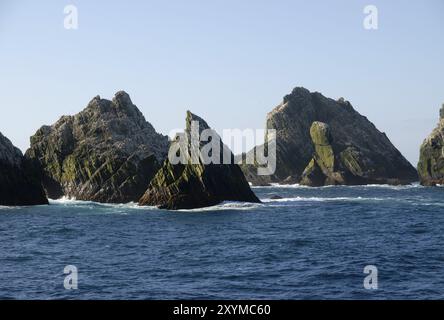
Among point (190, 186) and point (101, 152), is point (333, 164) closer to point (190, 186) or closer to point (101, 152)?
point (101, 152)

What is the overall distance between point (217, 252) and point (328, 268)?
11.6m

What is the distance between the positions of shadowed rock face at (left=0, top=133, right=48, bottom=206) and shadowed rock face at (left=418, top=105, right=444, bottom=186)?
106 meters

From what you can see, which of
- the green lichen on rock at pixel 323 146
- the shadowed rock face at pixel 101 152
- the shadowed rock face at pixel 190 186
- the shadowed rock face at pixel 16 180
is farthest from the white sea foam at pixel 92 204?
the green lichen on rock at pixel 323 146

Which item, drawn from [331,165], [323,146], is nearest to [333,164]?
[331,165]

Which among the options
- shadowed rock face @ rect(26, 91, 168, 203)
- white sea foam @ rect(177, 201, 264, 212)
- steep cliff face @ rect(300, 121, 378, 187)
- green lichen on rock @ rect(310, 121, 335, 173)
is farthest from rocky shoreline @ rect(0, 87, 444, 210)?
green lichen on rock @ rect(310, 121, 335, 173)

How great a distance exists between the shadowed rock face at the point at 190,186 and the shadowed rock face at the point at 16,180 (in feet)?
65.4

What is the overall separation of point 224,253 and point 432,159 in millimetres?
123636

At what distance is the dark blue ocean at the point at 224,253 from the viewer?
34.0 metres

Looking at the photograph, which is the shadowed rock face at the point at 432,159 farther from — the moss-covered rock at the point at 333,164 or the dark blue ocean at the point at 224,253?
the dark blue ocean at the point at 224,253

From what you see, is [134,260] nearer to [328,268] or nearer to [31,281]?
[31,281]

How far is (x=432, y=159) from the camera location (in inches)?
6176
